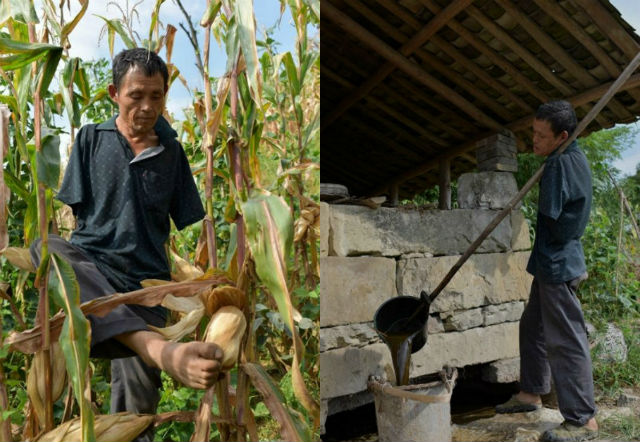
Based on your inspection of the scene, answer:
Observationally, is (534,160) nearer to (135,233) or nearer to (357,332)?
(357,332)

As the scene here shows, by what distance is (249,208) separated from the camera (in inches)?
28.5

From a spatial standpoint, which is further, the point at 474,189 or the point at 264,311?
the point at 474,189

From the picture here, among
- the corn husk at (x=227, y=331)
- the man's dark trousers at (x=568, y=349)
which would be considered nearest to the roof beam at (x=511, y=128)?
the man's dark trousers at (x=568, y=349)

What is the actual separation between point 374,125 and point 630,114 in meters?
0.67

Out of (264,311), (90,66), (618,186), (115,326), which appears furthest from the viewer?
(618,186)

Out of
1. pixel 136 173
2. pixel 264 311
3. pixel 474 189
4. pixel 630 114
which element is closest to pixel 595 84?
pixel 630 114

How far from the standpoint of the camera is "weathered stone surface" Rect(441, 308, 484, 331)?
164 cm

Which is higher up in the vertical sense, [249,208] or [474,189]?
[474,189]

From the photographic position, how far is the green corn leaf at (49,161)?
697 millimetres

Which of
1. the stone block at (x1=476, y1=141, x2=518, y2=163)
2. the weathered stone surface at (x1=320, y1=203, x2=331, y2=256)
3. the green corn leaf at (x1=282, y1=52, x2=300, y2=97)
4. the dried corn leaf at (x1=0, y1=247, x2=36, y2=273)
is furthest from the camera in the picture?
the stone block at (x1=476, y1=141, x2=518, y2=163)

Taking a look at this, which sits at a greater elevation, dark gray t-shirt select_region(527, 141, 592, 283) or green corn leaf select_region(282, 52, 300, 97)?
green corn leaf select_region(282, 52, 300, 97)

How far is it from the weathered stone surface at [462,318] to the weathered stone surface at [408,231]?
19 centimetres

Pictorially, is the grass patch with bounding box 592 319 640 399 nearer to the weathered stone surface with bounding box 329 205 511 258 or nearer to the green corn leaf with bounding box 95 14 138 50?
the weathered stone surface with bounding box 329 205 511 258

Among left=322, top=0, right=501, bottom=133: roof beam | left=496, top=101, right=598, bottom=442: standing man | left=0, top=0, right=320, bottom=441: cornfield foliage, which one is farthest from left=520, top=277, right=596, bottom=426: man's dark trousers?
left=0, top=0, right=320, bottom=441: cornfield foliage
